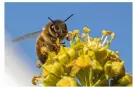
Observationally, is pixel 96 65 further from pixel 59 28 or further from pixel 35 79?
pixel 59 28

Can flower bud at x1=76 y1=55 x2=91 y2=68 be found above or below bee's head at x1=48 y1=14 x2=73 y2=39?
below

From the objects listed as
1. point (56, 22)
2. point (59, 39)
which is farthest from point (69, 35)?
point (56, 22)

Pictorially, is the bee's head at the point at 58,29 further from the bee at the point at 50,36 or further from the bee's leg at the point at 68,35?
the bee's leg at the point at 68,35

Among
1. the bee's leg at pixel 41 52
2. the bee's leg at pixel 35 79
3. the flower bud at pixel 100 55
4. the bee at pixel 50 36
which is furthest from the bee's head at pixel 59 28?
the flower bud at pixel 100 55

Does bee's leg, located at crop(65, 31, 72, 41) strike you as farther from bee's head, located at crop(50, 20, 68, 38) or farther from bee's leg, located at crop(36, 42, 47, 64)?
bee's leg, located at crop(36, 42, 47, 64)

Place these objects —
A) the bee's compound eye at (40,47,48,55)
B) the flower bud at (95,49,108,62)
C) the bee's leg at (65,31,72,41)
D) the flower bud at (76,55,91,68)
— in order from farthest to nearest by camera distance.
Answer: the bee's compound eye at (40,47,48,55)
the bee's leg at (65,31,72,41)
the flower bud at (95,49,108,62)
the flower bud at (76,55,91,68)

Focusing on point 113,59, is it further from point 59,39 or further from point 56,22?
point 56,22

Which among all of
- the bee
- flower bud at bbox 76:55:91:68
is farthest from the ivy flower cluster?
the bee

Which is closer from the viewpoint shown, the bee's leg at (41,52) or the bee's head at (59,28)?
the bee's leg at (41,52)

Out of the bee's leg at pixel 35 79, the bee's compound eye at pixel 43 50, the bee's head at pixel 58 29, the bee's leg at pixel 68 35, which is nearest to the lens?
the bee's leg at pixel 35 79

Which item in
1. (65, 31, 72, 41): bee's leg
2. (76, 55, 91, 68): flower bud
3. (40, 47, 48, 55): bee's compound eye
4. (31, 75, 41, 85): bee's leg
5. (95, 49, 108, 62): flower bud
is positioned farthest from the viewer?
(40, 47, 48, 55): bee's compound eye
